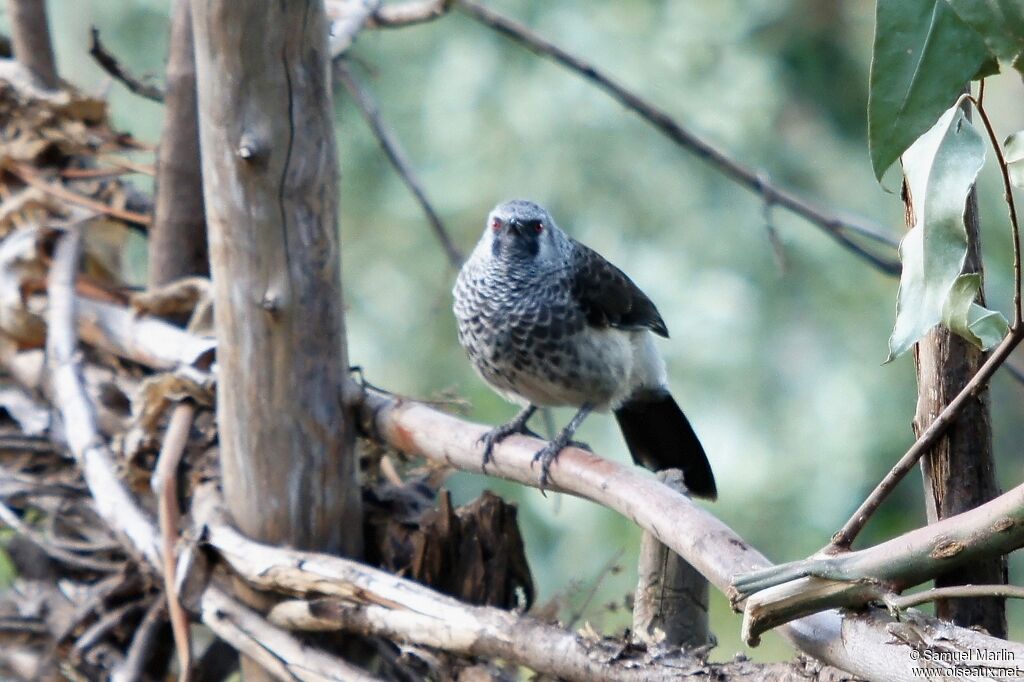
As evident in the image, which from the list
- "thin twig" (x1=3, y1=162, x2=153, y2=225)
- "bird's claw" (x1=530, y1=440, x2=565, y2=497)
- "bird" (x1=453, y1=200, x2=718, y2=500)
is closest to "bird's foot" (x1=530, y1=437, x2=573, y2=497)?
"bird's claw" (x1=530, y1=440, x2=565, y2=497)

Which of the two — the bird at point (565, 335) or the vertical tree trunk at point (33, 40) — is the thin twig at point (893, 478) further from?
the vertical tree trunk at point (33, 40)

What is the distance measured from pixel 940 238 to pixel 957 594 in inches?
13.4

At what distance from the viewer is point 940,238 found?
1018mm

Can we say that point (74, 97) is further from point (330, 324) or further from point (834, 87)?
point (834, 87)

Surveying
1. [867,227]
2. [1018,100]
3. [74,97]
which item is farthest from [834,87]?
[74,97]

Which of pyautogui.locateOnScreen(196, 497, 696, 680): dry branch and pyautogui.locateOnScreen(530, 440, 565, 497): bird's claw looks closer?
pyautogui.locateOnScreen(196, 497, 696, 680): dry branch

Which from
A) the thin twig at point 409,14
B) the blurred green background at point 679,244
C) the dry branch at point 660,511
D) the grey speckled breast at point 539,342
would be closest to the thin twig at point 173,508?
the dry branch at point 660,511

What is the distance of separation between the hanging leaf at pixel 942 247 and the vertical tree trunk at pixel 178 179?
2.14 metres

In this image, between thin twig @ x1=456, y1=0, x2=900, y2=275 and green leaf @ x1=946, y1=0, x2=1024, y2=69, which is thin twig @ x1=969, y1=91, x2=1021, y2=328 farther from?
thin twig @ x1=456, y1=0, x2=900, y2=275

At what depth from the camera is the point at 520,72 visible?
193 inches

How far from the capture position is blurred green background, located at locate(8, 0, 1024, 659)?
4527 mm

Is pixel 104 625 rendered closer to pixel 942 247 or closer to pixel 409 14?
pixel 409 14

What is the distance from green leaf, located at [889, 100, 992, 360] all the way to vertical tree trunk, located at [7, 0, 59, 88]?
9.09ft

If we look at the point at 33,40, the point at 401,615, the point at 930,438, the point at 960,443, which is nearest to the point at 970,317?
the point at 930,438
